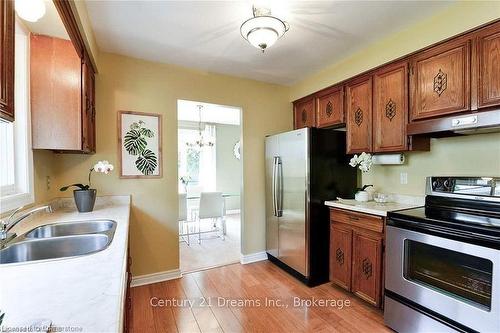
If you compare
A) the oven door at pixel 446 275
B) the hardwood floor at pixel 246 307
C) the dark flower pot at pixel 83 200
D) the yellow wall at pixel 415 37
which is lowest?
the hardwood floor at pixel 246 307

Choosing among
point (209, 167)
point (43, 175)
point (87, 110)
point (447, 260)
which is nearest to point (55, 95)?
point (87, 110)

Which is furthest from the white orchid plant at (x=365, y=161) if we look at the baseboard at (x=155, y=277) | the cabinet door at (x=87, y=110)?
the cabinet door at (x=87, y=110)

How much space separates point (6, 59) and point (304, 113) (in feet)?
10.1

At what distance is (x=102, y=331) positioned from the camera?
23.6 inches

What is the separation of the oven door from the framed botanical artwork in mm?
2455

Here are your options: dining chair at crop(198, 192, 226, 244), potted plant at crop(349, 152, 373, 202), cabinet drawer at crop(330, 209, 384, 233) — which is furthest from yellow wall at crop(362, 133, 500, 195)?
dining chair at crop(198, 192, 226, 244)

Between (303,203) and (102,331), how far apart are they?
2.33 m

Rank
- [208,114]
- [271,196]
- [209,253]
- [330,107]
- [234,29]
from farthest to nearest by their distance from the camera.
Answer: [208,114]
[209,253]
[271,196]
[330,107]
[234,29]

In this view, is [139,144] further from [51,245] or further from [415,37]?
[415,37]

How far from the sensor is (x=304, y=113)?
3467mm

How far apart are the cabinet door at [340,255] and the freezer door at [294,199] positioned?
0.27m

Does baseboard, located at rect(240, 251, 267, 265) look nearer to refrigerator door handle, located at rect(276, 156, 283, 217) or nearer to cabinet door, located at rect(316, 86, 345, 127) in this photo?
refrigerator door handle, located at rect(276, 156, 283, 217)

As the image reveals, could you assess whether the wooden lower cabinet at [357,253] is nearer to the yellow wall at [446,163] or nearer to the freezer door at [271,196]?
the yellow wall at [446,163]

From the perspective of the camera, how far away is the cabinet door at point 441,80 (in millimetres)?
1803
